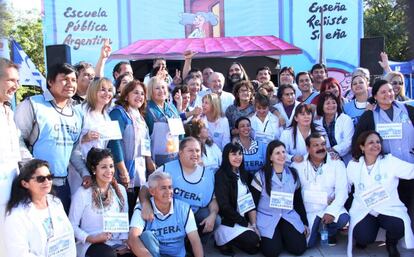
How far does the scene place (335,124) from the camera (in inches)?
175

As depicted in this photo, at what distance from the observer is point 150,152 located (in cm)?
402

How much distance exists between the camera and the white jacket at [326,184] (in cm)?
416

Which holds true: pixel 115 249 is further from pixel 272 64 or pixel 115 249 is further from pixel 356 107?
pixel 272 64

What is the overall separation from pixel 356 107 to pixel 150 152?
2.06 metres

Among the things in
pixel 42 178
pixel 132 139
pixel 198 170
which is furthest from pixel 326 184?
pixel 42 178

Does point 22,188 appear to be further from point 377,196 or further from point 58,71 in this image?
point 377,196

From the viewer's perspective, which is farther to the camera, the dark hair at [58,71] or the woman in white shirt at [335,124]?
the woman in white shirt at [335,124]

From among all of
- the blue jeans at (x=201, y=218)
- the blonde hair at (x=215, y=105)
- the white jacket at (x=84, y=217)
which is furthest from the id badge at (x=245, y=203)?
the white jacket at (x=84, y=217)

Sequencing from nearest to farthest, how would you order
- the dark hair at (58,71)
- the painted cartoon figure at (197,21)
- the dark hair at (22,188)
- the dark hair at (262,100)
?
the dark hair at (22,188) → the dark hair at (58,71) → the dark hair at (262,100) → the painted cartoon figure at (197,21)

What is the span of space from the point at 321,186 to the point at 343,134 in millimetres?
552

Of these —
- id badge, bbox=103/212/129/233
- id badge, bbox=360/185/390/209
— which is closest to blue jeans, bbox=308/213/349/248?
id badge, bbox=360/185/390/209

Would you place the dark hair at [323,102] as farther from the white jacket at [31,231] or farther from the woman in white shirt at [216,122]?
the white jacket at [31,231]

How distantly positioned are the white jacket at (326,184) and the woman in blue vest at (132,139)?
1428 mm

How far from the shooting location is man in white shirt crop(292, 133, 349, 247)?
4.16 m
